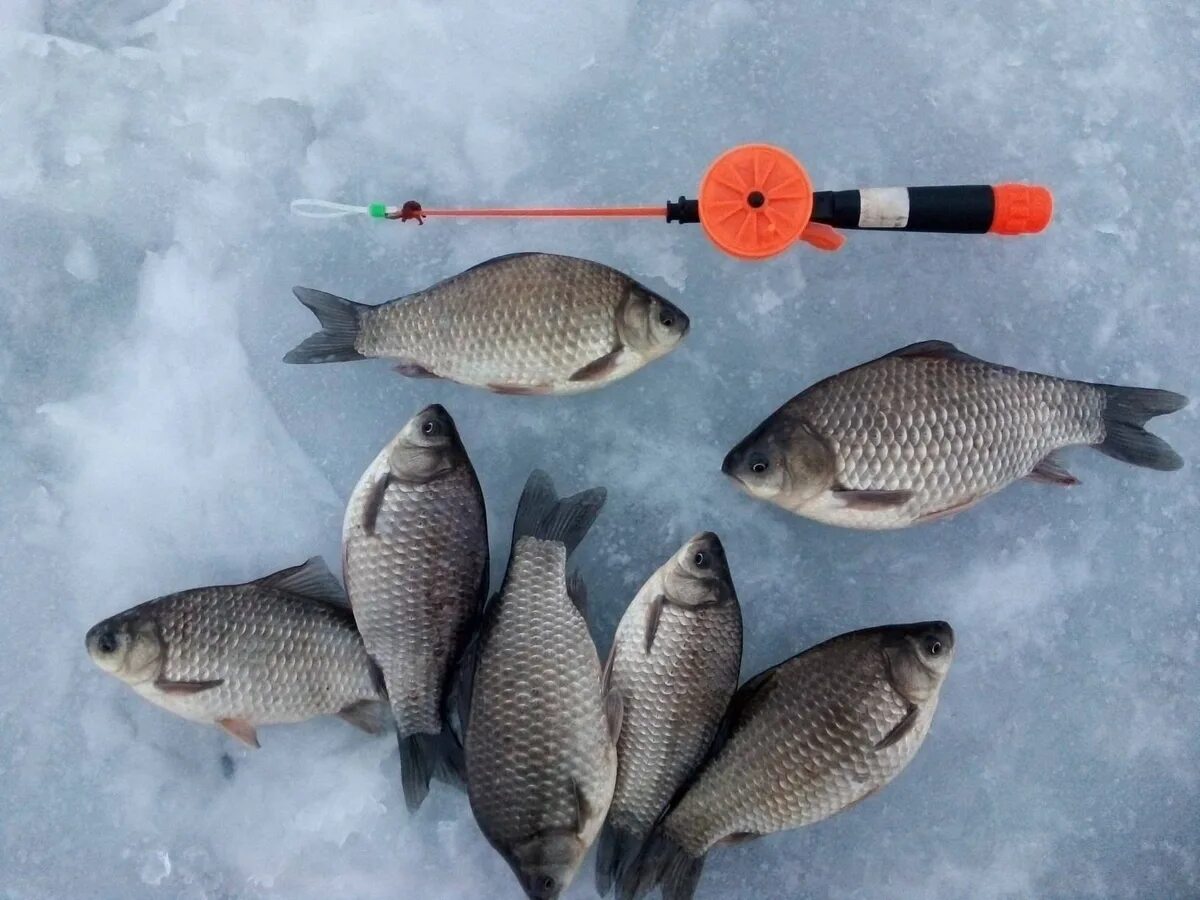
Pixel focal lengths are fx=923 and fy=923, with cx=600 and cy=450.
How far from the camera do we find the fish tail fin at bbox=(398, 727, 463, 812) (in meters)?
1.87

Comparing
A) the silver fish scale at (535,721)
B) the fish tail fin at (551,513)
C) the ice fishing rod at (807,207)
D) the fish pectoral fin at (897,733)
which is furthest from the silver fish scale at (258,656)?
the ice fishing rod at (807,207)

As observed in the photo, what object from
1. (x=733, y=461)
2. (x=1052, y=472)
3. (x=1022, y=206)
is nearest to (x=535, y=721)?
(x=733, y=461)

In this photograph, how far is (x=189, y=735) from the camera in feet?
6.63

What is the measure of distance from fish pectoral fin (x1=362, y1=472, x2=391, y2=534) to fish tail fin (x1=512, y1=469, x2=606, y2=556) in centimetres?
27

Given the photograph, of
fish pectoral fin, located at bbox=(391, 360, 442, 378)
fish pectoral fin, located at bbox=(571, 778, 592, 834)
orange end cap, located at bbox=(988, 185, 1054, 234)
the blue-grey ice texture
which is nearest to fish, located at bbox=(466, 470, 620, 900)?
fish pectoral fin, located at bbox=(571, 778, 592, 834)

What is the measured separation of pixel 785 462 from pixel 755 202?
1.65 feet

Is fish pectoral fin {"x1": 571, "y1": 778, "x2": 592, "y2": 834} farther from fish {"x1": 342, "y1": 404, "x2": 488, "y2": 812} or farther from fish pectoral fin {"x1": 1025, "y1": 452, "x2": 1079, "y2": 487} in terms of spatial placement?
fish pectoral fin {"x1": 1025, "y1": 452, "x2": 1079, "y2": 487}

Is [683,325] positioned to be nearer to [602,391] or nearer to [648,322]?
[648,322]

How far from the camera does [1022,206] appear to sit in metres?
1.77

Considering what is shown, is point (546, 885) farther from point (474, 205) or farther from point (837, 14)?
point (837, 14)

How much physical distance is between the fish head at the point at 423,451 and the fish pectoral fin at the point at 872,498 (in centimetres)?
77

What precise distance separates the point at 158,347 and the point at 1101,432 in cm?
203

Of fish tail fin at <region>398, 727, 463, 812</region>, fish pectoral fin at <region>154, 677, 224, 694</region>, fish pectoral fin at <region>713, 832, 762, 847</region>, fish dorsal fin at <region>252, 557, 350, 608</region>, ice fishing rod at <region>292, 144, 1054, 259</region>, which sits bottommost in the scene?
fish pectoral fin at <region>713, 832, 762, 847</region>

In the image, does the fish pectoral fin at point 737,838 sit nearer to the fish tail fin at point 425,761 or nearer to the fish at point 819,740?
the fish at point 819,740
